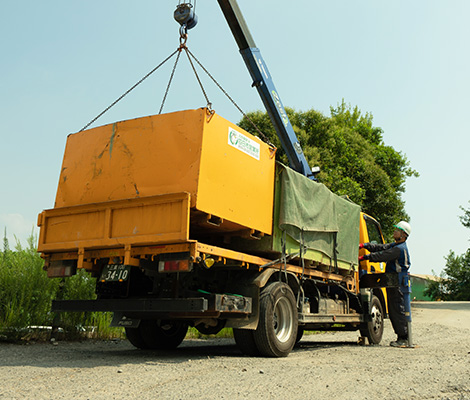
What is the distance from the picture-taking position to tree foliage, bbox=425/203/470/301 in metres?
38.5

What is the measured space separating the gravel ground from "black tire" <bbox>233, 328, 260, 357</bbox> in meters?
0.17

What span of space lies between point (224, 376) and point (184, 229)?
1.58 m

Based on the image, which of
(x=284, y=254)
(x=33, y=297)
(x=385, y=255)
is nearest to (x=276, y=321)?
(x=284, y=254)

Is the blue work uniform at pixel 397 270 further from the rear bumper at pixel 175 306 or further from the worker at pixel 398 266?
the rear bumper at pixel 175 306

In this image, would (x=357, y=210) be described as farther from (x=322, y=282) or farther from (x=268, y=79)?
(x=268, y=79)

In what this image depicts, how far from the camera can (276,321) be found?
22.7 ft

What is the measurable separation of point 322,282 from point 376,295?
8.96 ft

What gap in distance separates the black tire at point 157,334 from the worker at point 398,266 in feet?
12.9

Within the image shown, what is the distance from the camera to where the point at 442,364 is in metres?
6.19

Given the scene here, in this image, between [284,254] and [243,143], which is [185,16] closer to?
[243,143]

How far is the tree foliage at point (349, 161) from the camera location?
2209 centimetres

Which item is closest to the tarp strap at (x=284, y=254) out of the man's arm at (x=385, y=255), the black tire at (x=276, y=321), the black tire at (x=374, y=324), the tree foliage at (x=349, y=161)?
the black tire at (x=276, y=321)

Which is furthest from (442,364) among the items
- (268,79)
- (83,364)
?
(268,79)

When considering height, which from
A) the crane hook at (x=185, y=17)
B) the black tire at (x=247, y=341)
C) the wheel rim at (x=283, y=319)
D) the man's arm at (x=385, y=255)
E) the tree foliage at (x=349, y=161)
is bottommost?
the black tire at (x=247, y=341)
